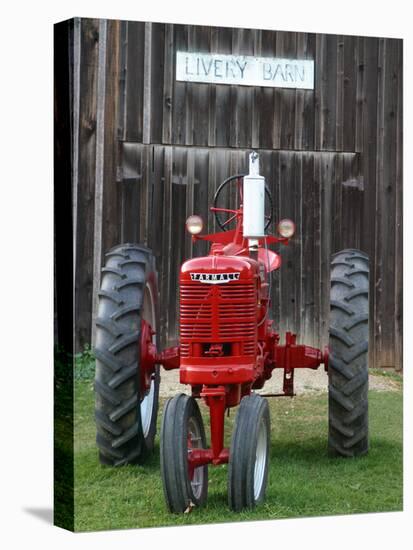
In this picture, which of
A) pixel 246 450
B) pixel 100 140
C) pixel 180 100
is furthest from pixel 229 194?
pixel 246 450

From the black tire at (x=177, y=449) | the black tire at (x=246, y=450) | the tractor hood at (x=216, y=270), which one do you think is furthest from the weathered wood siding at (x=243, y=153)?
the black tire at (x=246, y=450)

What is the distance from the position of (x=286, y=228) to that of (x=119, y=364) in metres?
1.74

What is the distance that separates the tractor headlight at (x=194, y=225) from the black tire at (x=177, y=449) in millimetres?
1384

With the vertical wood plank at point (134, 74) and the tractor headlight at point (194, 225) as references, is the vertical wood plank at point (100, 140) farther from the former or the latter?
the tractor headlight at point (194, 225)

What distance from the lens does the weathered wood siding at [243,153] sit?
9.91 m

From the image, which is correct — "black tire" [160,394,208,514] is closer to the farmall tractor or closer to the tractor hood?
the farmall tractor

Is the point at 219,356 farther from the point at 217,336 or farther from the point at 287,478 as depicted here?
the point at 287,478

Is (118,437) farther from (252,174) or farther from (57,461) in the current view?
(252,174)

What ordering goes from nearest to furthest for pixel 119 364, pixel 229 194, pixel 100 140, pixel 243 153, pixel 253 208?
pixel 119 364 → pixel 100 140 → pixel 253 208 → pixel 229 194 → pixel 243 153

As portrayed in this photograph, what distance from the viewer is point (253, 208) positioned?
1019 cm

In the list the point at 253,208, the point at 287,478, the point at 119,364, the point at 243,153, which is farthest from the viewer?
the point at 243,153

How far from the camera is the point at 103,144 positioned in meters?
9.99

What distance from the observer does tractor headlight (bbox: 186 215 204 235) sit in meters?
10.2

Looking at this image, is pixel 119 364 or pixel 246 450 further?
pixel 119 364
